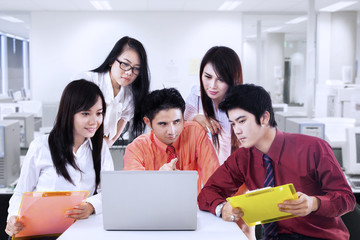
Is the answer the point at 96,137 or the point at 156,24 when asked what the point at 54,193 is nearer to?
the point at 96,137

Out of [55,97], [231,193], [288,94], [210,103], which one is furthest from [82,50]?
[288,94]

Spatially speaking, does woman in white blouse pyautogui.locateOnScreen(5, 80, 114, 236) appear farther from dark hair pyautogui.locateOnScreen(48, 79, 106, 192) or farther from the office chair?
the office chair

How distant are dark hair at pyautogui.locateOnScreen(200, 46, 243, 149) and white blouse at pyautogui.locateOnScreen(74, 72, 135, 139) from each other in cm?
51

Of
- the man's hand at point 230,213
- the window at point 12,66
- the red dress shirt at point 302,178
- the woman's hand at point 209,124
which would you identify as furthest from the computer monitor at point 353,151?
the window at point 12,66

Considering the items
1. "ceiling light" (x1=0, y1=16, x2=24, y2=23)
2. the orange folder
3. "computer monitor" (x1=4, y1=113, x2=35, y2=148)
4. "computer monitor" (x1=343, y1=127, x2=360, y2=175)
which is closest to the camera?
the orange folder

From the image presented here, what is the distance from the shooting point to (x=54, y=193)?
156cm

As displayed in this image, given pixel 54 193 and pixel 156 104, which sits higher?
pixel 156 104

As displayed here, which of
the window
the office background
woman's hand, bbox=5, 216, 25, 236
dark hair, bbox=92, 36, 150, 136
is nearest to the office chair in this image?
dark hair, bbox=92, 36, 150, 136

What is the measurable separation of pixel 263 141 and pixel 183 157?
0.53 meters

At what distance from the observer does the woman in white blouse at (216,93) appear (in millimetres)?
2186

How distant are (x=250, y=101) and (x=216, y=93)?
16.7 inches

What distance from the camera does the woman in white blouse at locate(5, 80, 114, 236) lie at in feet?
6.18

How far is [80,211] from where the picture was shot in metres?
1.61

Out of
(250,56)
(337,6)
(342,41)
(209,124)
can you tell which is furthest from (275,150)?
(250,56)
